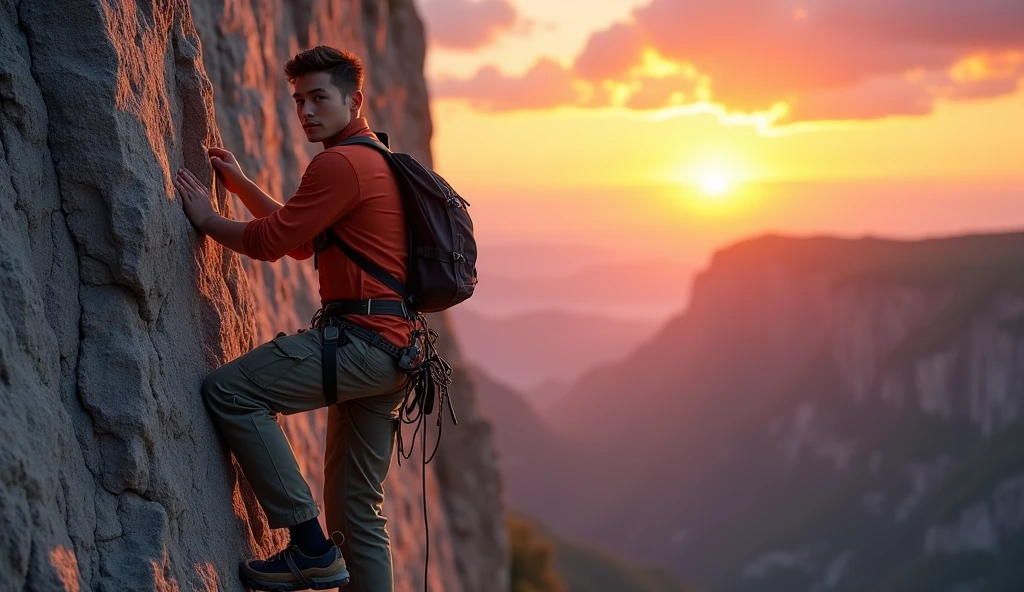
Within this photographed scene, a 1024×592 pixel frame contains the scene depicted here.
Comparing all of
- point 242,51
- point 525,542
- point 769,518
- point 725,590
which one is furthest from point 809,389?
point 242,51

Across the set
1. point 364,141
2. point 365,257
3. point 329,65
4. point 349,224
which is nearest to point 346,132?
point 364,141

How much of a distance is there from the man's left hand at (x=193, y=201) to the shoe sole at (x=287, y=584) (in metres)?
1.73

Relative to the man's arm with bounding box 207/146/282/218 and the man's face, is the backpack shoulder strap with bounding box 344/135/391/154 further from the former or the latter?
the man's arm with bounding box 207/146/282/218

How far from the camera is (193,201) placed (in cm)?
555

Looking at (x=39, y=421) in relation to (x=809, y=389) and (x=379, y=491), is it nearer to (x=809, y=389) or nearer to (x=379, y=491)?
(x=379, y=491)

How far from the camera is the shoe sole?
211 inches

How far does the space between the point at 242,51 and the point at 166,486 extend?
6.20 metres

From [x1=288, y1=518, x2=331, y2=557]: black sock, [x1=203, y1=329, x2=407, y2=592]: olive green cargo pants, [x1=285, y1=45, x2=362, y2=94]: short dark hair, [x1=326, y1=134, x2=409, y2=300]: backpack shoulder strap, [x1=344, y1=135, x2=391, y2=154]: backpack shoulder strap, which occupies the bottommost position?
[x1=288, y1=518, x2=331, y2=557]: black sock

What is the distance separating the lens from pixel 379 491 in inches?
235

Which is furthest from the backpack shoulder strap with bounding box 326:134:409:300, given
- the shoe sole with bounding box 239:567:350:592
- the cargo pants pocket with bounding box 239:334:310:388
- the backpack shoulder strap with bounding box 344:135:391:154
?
the shoe sole with bounding box 239:567:350:592

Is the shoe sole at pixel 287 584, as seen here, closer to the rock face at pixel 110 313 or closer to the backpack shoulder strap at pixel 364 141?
the rock face at pixel 110 313

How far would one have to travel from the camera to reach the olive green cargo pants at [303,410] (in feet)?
17.4

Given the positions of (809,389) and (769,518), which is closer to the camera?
(769,518)

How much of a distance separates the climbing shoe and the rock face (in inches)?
4.2
